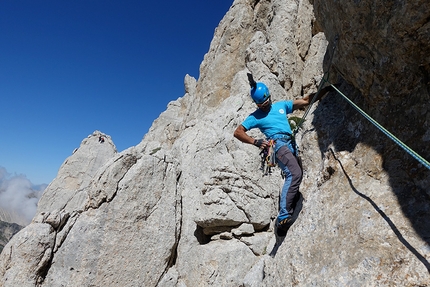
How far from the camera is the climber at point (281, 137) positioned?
25.0ft

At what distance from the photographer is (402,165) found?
516 cm

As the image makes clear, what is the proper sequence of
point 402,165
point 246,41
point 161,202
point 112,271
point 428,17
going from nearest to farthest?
point 428,17 → point 402,165 → point 112,271 → point 161,202 → point 246,41

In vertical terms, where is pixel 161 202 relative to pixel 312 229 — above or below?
above

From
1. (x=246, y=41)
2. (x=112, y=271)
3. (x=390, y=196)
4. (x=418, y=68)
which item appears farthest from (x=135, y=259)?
(x=246, y=41)

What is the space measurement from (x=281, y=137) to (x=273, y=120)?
634 millimetres

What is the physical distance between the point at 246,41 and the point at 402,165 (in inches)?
914

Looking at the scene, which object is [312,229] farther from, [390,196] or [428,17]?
[428,17]

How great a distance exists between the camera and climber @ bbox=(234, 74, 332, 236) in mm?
7625

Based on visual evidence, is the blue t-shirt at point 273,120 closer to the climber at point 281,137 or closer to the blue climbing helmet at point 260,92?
the climber at point 281,137

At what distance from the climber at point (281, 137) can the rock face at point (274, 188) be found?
385mm

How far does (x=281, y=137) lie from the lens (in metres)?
8.19

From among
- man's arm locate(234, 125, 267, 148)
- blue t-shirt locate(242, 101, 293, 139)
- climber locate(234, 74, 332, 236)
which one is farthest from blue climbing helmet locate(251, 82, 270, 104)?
man's arm locate(234, 125, 267, 148)

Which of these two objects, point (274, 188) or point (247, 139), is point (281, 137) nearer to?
point (247, 139)

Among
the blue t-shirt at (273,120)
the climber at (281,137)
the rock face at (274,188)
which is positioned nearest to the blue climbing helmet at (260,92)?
the climber at (281,137)
